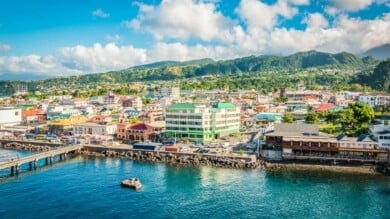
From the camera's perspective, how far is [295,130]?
4828cm

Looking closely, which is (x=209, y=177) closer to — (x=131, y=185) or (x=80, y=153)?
(x=131, y=185)

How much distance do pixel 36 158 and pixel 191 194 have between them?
2130 centimetres

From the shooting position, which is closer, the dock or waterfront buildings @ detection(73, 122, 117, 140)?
Answer: the dock

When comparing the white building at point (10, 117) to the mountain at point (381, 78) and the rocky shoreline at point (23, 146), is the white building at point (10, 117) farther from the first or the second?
the mountain at point (381, 78)

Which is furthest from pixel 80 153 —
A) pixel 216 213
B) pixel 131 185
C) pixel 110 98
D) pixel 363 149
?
pixel 110 98

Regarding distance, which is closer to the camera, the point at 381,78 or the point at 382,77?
the point at 382,77

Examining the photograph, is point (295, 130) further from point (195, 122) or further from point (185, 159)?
point (195, 122)

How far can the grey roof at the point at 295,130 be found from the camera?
46812 mm

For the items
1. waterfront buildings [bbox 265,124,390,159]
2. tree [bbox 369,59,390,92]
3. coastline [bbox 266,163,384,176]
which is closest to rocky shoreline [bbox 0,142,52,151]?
waterfront buildings [bbox 265,124,390,159]

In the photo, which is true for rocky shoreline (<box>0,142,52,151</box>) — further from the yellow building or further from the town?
the yellow building

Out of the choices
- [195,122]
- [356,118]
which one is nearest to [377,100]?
[356,118]

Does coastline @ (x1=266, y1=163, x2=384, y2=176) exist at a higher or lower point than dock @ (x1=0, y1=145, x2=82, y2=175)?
lower

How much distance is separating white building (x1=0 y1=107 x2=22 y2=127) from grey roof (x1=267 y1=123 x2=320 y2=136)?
2063 inches

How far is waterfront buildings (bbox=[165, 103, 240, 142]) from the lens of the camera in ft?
190
